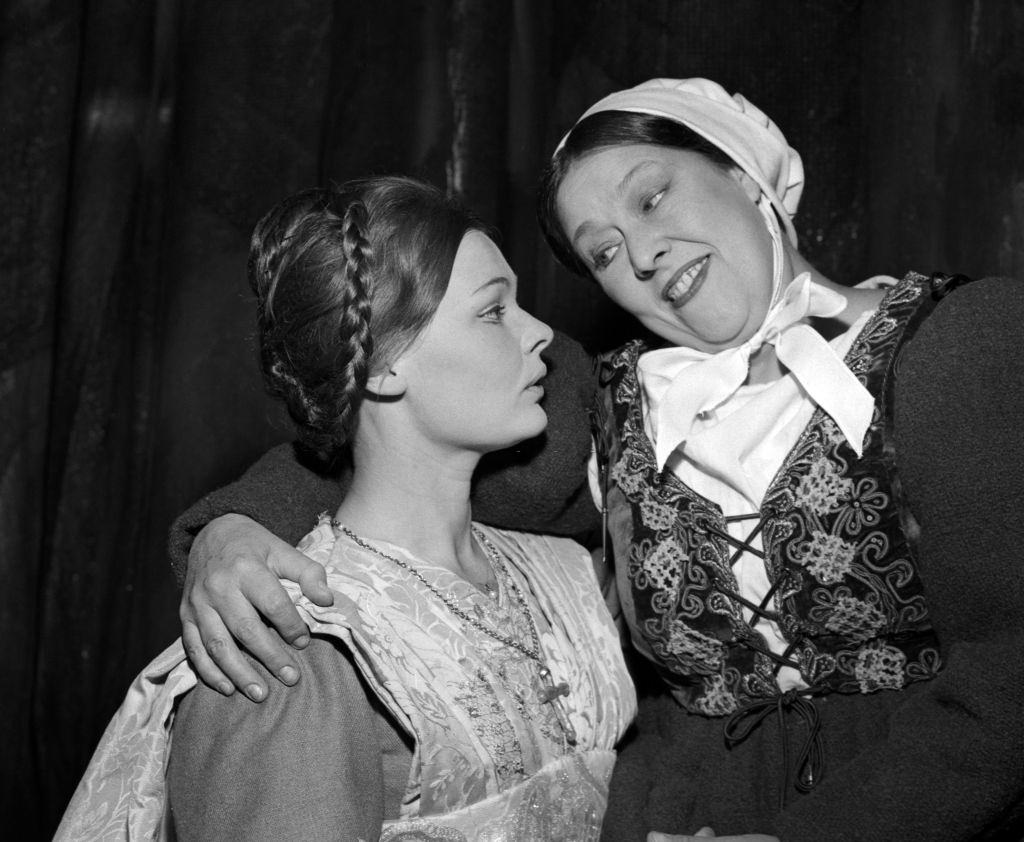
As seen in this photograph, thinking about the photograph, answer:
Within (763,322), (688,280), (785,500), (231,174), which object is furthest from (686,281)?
(231,174)

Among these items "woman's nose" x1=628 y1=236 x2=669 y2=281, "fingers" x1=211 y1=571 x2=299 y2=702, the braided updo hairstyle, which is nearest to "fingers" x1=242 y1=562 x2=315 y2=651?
"fingers" x1=211 y1=571 x2=299 y2=702

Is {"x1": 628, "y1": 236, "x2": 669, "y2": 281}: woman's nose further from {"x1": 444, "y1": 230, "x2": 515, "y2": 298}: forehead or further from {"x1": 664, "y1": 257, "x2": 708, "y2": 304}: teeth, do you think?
{"x1": 444, "y1": 230, "x2": 515, "y2": 298}: forehead

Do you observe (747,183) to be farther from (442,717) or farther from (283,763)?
(283,763)

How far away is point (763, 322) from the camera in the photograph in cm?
161

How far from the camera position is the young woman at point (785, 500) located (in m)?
1.27

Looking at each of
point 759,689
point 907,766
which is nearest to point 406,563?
point 759,689

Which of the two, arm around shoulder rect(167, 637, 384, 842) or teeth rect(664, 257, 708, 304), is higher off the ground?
teeth rect(664, 257, 708, 304)

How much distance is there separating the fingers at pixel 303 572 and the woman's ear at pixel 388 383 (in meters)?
0.25

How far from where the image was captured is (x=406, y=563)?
1491 mm

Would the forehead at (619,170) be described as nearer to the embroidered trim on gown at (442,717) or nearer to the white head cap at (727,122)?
the white head cap at (727,122)

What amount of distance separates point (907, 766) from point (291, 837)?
0.71 m

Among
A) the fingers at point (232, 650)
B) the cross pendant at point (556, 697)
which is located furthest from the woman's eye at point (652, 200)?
the fingers at point (232, 650)

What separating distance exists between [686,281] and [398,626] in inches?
25.5

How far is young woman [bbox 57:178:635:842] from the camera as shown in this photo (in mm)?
1265
